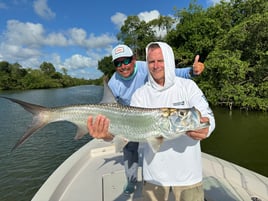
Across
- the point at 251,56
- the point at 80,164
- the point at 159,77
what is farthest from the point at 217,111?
the point at 159,77

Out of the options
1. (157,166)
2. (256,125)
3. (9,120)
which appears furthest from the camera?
(9,120)

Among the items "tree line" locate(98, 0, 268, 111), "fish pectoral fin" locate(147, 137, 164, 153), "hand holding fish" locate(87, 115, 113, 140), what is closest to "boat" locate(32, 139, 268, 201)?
"hand holding fish" locate(87, 115, 113, 140)

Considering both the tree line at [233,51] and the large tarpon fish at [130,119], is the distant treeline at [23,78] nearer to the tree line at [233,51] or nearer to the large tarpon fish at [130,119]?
the tree line at [233,51]

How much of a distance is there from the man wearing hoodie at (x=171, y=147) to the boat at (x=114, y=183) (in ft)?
4.53

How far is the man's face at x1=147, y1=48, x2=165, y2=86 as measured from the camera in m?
2.30

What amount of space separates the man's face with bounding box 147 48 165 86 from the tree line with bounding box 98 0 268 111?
1619 centimetres

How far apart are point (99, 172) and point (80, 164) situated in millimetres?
470

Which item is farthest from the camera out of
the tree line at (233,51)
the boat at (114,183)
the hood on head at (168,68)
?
the tree line at (233,51)

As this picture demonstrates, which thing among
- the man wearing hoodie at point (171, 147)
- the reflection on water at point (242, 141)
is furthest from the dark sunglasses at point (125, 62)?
the reflection on water at point (242, 141)

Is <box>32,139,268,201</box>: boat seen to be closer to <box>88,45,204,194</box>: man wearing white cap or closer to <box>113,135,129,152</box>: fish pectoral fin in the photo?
<box>88,45,204,194</box>: man wearing white cap

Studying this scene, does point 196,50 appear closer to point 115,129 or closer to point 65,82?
point 115,129

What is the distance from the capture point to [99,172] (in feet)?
15.6

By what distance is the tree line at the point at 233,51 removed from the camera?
17402mm

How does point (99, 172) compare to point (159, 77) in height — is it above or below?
below
